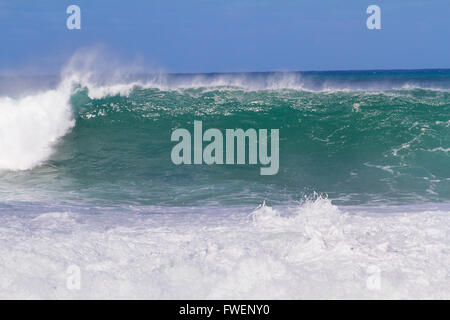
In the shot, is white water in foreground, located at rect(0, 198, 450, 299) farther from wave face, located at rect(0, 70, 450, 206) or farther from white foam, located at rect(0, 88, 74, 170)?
white foam, located at rect(0, 88, 74, 170)

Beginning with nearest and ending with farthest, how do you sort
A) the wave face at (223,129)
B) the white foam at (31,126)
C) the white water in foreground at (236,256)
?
the white water in foreground at (236,256)
the wave face at (223,129)
the white foam at (31,126)

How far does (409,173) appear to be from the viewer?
9586 millimetres

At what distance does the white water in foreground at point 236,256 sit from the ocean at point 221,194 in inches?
0.7

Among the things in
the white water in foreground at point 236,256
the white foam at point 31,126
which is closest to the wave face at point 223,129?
the white foam at point 31,126

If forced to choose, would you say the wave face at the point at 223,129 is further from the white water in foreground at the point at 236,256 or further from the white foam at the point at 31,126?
the white water in foreground at the point at 236,256

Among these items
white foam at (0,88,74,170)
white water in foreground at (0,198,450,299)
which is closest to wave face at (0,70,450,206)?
white foam at (0,88,74,170)

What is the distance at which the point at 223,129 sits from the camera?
12750 mm

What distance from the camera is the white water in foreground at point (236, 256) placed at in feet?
12.1

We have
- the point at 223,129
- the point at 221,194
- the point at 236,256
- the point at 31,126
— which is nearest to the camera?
the point at 236,256

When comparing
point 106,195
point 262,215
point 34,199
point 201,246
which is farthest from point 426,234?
point 34,199

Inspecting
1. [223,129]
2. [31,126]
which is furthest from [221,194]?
[31,126]

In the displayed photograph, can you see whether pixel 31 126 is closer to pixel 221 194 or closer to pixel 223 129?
pixel 223 129

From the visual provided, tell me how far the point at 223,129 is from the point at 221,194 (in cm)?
498

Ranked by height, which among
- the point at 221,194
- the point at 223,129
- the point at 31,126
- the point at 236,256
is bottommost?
the point at 221,194
